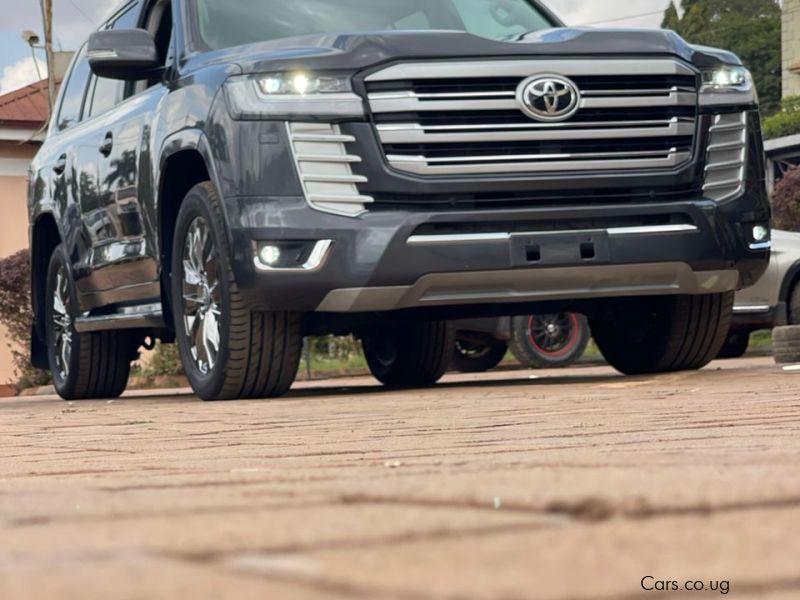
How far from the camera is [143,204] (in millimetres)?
7445

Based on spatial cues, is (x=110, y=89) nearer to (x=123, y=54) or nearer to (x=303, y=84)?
(x=123, y=54)

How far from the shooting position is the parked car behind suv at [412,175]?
6.34 meters

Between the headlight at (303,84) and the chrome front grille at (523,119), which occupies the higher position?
the headlight at (303,84)

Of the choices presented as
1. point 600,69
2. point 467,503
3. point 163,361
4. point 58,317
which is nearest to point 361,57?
point 600,69

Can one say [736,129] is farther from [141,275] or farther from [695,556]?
[695,556]

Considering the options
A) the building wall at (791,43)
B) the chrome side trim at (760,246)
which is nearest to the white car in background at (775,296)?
the chrome side trim at (760,246)

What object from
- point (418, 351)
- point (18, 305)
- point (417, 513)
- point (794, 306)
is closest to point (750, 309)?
point (794, 306)

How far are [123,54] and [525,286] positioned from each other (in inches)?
81.0

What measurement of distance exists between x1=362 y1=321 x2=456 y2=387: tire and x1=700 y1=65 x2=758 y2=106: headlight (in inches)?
103

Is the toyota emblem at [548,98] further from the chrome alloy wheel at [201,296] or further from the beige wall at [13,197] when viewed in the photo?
the beige wall at [13,197]

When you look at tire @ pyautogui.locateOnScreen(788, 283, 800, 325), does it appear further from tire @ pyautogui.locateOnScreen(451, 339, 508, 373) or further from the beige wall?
the beige wall

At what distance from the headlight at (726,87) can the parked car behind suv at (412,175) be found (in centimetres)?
1

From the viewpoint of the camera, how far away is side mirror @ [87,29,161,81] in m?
7.08

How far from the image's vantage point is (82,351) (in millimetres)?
8867
